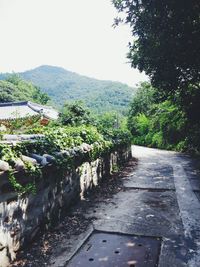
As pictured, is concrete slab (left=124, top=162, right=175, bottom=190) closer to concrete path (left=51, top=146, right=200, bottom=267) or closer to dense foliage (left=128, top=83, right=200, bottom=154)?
concrete path (left=51, top=146, right=200, bottom=267)

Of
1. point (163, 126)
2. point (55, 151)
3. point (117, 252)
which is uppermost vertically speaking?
point (163, 126)

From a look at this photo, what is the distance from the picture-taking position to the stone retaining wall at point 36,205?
3932 mm

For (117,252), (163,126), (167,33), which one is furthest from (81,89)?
(117,252)

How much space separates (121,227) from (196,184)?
4.65 meters

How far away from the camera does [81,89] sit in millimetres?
119062

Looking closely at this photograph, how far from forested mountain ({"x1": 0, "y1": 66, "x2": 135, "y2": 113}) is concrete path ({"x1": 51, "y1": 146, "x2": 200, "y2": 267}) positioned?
72.8m

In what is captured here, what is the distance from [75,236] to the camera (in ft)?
16.8

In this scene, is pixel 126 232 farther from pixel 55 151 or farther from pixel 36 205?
pixel 55 151

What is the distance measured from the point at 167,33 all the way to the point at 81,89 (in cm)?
11180

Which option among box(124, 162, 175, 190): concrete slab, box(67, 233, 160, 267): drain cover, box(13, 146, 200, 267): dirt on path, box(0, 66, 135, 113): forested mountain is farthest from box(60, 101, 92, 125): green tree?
box(0, 66, 135, 113): forested mountain

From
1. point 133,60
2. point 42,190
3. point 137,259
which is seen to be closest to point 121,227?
point 137,259

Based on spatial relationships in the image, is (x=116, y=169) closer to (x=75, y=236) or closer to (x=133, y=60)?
(x=133, y=60)

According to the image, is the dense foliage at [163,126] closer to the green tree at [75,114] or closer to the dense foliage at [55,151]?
the green tree at [75,114]

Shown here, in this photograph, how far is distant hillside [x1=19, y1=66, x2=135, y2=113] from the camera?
9625 centimetres
